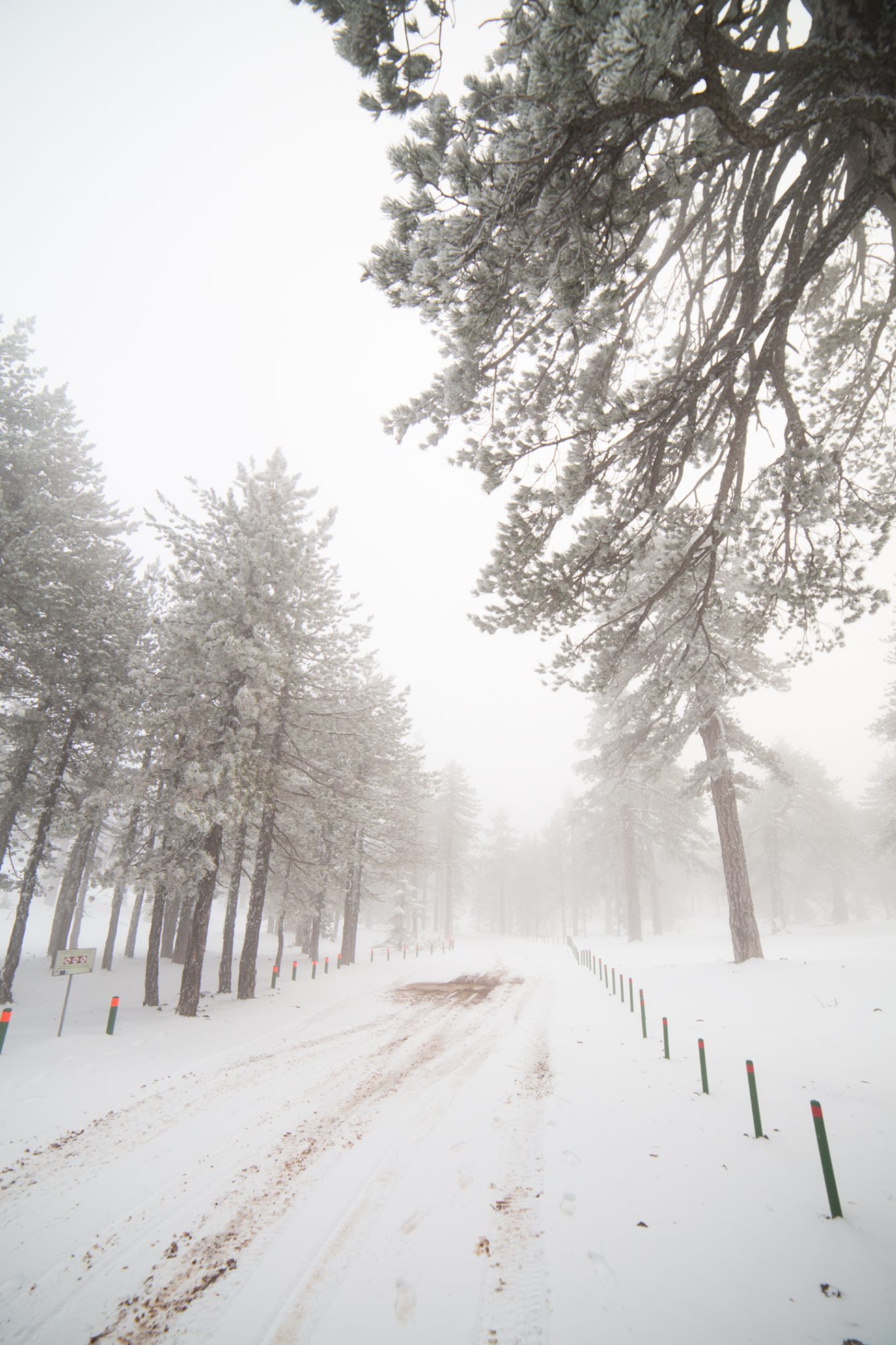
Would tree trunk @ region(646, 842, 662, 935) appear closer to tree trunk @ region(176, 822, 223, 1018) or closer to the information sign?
tree trunk @ region(176, 822, 223, 1018)

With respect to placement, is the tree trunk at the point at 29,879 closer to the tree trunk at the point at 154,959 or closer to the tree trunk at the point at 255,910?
the tree trunk at the point at 154,959

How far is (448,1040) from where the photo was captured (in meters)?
10.0

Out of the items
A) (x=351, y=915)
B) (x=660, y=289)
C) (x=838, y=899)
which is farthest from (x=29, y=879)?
(x=838, y=899)

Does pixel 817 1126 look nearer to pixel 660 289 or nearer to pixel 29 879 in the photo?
pixel 660 289

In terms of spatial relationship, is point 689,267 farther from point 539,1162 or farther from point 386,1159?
point 386,1159

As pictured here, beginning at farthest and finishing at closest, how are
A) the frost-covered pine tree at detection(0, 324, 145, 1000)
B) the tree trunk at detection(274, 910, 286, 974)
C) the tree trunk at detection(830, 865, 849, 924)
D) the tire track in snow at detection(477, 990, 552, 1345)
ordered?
the tree trunk at detection(830, 865, 849, 924) → the tree trunk at detection(274, 910, 286, 974) → the frost-covered pine tree at detection(0, 324, 145, 1000) → the tire track in snow at detection(477, 990, 552, 1345)

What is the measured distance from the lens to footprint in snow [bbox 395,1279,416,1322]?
3.63 metres

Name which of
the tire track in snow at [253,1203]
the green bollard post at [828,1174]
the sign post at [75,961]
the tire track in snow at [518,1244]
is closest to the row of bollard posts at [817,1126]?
the green bollard post at [828,1174]

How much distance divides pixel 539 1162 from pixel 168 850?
10004 millimetres

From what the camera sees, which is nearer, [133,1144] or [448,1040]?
[133,1144]

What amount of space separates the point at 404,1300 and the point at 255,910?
12404 mm

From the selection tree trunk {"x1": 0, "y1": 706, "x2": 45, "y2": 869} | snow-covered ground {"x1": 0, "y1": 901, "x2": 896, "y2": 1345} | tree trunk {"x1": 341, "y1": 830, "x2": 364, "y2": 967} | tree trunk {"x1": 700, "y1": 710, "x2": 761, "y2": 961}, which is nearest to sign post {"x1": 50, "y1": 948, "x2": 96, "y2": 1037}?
snow-covered ground {"x1": 0, "y1": 901, "x2": 896, "y2": 1345}

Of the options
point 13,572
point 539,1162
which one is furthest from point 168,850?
point 539,1162

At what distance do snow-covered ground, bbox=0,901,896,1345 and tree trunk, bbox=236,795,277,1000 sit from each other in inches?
148
